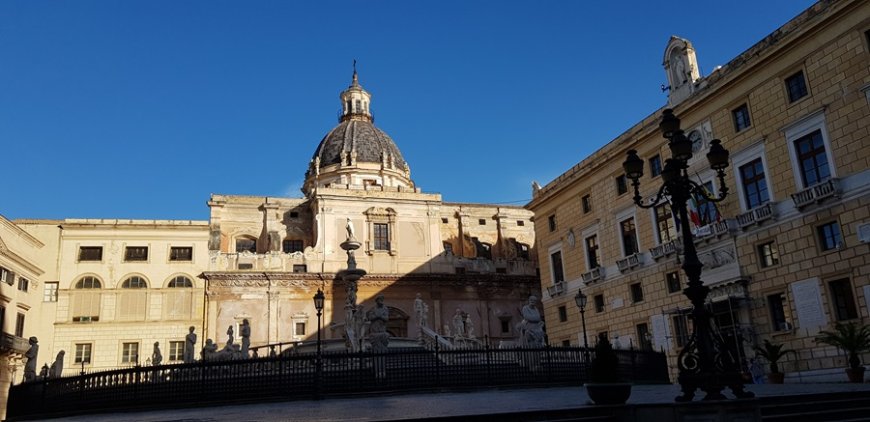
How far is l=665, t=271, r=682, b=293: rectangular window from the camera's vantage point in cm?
2605

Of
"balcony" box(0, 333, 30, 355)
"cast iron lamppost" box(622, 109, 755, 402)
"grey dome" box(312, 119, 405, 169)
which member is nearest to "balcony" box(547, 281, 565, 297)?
"cast iron lamppost" box(622, 109, 755, 402)

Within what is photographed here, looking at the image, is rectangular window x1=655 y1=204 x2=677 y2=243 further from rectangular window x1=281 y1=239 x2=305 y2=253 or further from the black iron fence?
rectangular window x1=281 y1=239 x2=305 y2=253

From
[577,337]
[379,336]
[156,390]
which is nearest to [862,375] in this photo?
[379,336]

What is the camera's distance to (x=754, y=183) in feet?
76.4

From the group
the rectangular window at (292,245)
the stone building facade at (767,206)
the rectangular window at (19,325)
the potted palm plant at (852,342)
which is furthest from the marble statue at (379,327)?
the rectangular window at (19,325)

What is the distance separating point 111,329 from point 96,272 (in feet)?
11.3

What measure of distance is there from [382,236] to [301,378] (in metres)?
26.1

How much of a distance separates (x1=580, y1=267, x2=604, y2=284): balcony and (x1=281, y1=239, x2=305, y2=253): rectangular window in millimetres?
20601

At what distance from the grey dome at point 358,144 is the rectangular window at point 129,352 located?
23333 millimetres

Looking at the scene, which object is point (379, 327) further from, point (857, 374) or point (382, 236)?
point (382, 236)

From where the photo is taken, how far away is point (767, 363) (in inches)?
859

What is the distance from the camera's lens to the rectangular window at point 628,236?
94.9ft

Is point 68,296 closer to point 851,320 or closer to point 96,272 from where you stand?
point 96,272

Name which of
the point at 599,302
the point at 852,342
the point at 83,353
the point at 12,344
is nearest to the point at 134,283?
the point at 83,353
